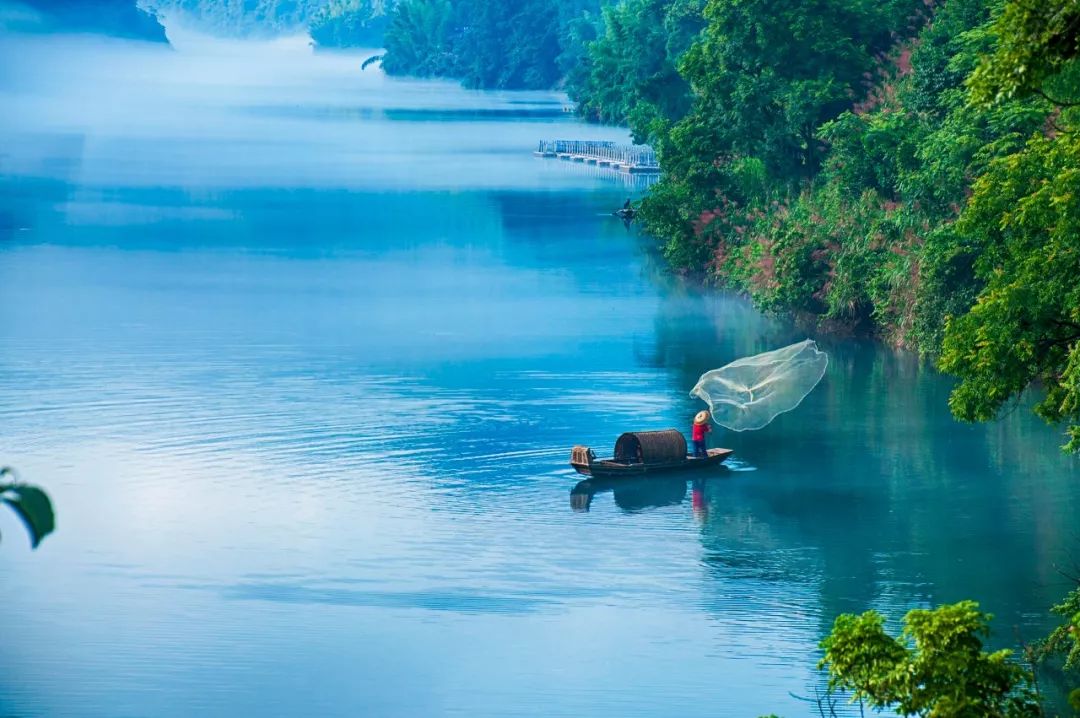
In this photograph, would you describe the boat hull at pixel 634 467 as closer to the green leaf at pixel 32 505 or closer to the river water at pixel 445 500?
the river water at pixel 445 500

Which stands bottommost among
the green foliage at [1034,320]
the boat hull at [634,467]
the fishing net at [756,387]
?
the boat hull at [634,467]

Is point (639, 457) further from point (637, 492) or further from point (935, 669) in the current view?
point (935, 669)

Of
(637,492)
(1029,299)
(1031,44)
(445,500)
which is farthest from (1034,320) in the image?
(445,500)

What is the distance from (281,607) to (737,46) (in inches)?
1414

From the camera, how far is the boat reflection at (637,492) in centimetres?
3634

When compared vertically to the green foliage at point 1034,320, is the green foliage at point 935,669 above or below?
below

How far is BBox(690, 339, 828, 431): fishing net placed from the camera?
4175 centimetres

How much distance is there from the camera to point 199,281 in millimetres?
66938

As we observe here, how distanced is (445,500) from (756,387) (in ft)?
29.5

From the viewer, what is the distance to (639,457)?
37.8 meters

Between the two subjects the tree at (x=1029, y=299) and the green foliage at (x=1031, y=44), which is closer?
the green foliage at (x=1031, y=44)

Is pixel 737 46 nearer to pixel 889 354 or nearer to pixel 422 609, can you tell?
pixel 889 354

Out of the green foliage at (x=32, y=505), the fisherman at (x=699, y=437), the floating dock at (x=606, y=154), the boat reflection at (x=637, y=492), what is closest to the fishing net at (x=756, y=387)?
the fisherman at (x=699, y=437)

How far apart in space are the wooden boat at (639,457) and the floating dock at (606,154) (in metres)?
72.0
